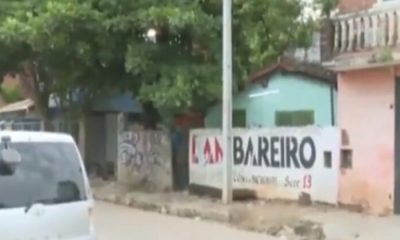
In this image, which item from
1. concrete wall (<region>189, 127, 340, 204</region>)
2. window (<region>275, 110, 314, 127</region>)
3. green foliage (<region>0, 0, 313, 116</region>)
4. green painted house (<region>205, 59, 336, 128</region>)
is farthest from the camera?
window (<region>275, 110, 314, 127</region>)

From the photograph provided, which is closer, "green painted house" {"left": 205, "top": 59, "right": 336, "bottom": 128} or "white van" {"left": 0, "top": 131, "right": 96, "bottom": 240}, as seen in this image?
"white van" {"left": 0, "top": 131, "right": 96, "bottom": 240}

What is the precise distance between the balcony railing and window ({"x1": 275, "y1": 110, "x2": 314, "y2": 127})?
3.70 m

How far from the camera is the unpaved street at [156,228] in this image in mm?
13641

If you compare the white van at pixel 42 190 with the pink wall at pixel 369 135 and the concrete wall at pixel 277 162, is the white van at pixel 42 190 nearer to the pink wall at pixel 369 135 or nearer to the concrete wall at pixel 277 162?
the pink wall at pixel 369 135

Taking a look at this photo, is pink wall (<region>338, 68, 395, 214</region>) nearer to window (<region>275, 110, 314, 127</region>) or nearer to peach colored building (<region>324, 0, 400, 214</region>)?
peach colored building (<region>324, 0, 400, 214</region>)

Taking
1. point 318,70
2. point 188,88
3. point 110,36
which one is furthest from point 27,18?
point 318,70

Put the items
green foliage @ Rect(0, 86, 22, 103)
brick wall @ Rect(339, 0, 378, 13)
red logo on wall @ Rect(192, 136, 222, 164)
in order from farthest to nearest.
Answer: green foliage @ Rect(0, 86, 22, 103) → red logo on wall @ Rect(192, 136, 222, 164) → brick wall @ Rect(339, 0, 378, 13)

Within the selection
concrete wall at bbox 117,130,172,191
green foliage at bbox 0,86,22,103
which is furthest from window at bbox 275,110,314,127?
green foliage at bbox 0,86,22,103

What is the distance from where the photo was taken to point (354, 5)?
1648 cm

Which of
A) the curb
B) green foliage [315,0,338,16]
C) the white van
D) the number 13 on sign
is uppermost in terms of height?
green foliage [315,0,338,16]

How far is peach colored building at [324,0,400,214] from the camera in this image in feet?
47.3

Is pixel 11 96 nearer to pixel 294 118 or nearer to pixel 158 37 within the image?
pixel 158 37

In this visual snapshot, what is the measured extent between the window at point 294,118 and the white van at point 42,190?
A: 11.7 meters

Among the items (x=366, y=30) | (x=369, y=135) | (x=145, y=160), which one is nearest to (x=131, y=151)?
(x=145, y=160)
